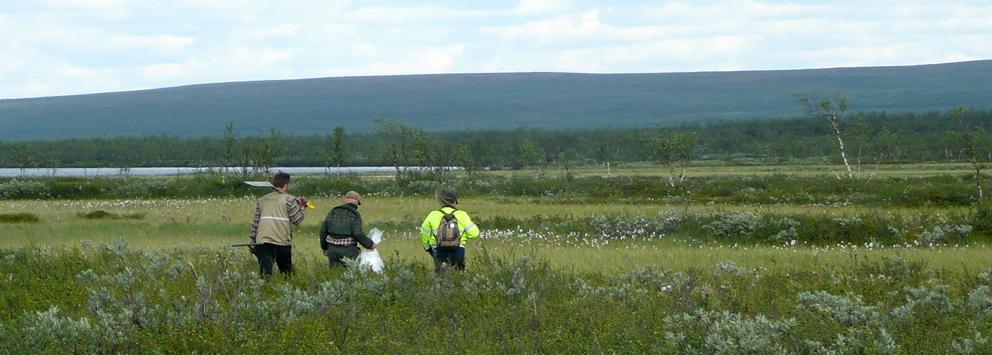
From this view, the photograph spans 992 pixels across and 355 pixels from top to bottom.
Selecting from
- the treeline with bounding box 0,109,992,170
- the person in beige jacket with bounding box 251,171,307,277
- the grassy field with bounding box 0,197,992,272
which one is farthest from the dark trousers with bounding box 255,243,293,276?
the treeline with bounding box 0,109,992,170

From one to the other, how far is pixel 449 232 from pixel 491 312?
11.0 feet

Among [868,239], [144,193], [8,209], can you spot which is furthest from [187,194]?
[868,239]

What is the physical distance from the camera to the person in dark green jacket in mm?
15175

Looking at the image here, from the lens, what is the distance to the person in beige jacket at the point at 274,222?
1510 centimetres

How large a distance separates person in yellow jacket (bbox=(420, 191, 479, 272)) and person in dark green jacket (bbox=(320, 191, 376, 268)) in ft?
2.97

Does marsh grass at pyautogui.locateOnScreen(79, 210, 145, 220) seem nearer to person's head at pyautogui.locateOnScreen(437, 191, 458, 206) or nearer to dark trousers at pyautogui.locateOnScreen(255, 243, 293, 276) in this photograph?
dark trousers at pyautogui.locateOnScreen(255, 243, 293, 276)

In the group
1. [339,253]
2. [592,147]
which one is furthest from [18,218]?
[592,147]

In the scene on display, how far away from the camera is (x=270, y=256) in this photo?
15258 mm

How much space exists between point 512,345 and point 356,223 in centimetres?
561

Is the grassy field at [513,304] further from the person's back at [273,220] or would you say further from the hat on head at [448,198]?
the hat on head at [448,198]

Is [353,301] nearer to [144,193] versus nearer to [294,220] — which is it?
[294,220]

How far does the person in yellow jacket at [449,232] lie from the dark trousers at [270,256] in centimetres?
197

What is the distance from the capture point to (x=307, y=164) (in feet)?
534

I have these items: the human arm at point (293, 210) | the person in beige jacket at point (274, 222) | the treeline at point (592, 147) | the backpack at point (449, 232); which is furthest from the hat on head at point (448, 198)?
the treeline at point (592, 147)
